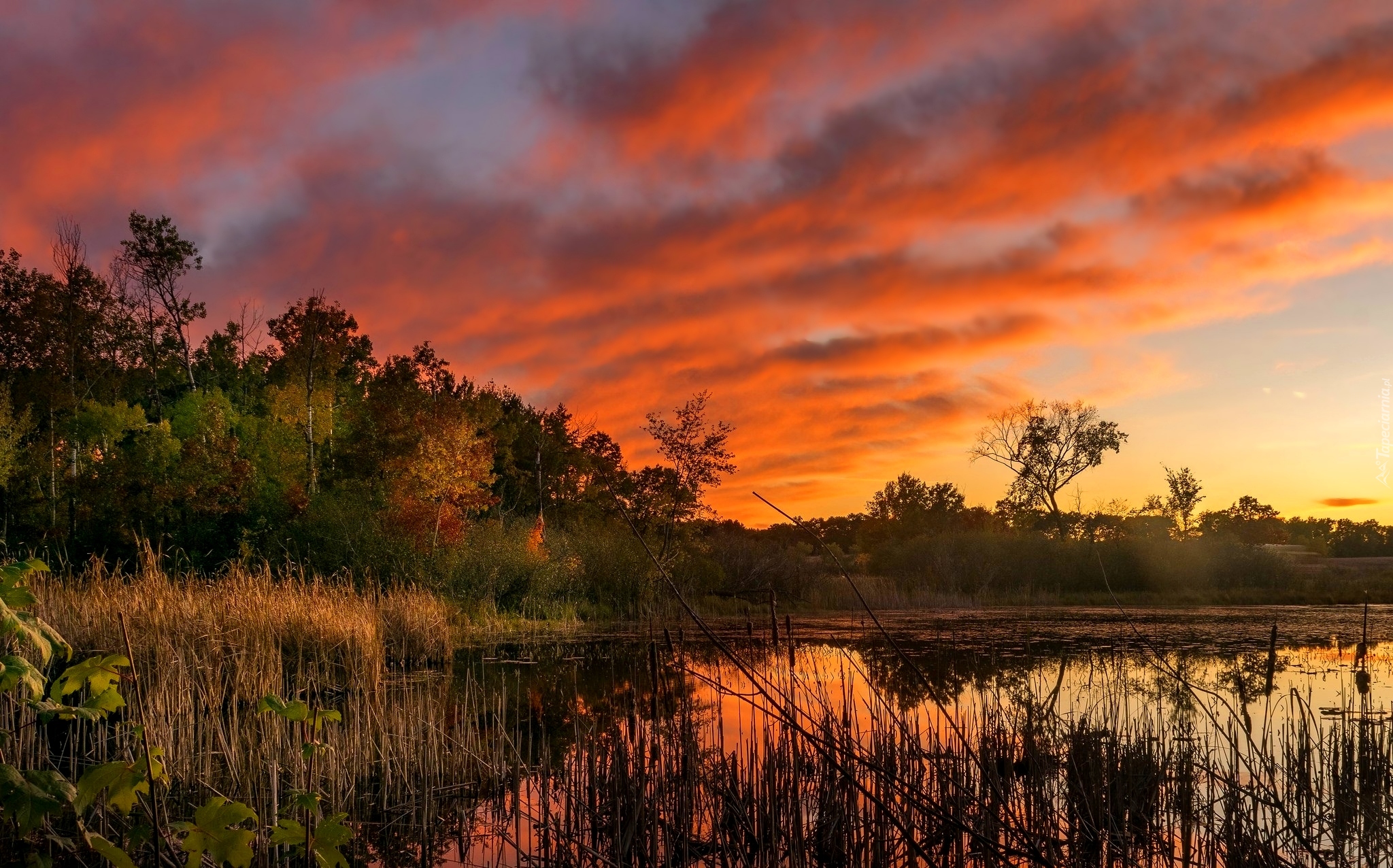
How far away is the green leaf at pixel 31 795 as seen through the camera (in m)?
2.42

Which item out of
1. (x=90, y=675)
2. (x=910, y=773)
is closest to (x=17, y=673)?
(x=90, y=675)

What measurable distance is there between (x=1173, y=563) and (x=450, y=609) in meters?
23.8

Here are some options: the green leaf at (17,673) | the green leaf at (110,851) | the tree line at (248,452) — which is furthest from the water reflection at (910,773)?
the tree line at (248,452)

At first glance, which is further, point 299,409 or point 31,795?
point 299,409

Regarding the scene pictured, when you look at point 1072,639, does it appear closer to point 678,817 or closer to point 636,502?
point 678,817

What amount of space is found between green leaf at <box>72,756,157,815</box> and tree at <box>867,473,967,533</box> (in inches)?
1852

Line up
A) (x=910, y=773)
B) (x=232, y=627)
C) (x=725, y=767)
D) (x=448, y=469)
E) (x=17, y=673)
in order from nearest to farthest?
(x=17, y=673) < (x=910, y=773) < (x=725, y=767) < (x=232, y=627) < (x=448, y=469)

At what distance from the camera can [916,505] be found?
50.8m

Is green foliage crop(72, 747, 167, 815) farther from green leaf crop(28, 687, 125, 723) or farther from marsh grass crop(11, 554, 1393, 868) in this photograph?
marsh grass crop(11, 554, 1393, 868)

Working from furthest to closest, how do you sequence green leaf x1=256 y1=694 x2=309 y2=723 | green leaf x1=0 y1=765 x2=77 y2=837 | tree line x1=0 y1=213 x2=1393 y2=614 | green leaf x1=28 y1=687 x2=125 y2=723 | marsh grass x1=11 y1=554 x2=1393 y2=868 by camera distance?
tree line x1=0 y1=213 x2=1393 y2=614 < marsh grass x1=11 y1=554 x2=1393 y2=868 < green leaf x1=256 y1=694 x2=309 y2=723 < green leaf x1=28 y1=687 x2=125 y2=723 < green leaf x1=0 y1=765 x2=77 y2=837

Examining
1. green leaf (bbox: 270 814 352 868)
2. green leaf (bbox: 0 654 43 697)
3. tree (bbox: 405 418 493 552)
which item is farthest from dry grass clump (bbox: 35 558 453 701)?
tree (bbox: 405 418 493 552)

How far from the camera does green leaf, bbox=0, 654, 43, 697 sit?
261 centimetres

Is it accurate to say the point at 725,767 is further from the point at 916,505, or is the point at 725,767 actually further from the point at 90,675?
the point at 916,505

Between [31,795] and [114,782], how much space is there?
10.7 inches
